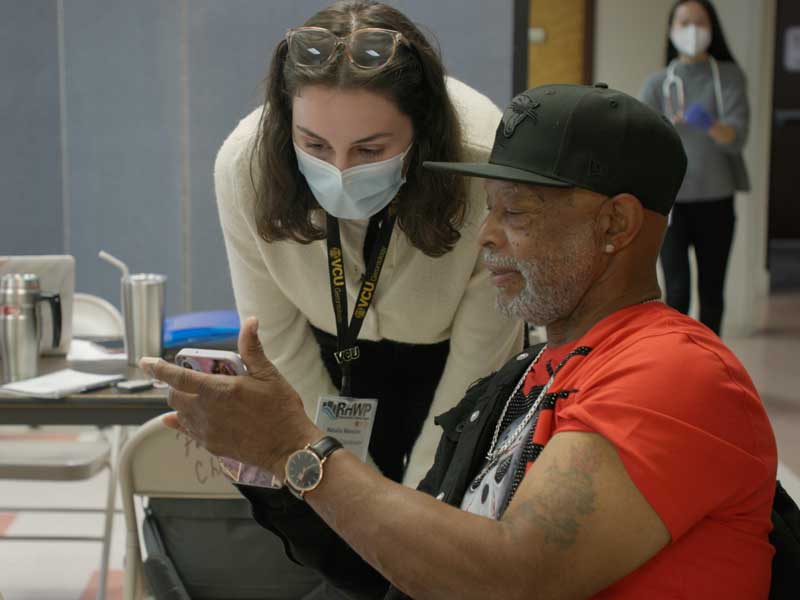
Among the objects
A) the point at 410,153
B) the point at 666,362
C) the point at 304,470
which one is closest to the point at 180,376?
the point at 304,470

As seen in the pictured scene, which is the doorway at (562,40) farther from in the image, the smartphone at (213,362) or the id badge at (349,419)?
the smartphone at (213,362)

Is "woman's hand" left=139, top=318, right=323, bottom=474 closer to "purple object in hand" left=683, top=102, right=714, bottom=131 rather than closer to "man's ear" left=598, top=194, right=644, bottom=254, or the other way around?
"man's ear" left=598, top=194, right=644, bottom=254

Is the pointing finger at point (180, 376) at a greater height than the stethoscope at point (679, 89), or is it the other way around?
the stethoscope at point (679, 89)

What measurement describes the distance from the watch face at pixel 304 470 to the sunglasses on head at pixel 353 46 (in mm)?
821

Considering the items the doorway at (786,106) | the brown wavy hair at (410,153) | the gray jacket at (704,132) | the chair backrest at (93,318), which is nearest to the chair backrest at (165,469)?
the brown wavy hair at (410,153)

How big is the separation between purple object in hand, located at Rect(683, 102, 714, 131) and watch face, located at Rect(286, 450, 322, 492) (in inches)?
168

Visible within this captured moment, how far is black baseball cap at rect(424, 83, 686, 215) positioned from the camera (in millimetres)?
1351

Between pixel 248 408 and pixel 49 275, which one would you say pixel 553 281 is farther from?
pixel 49 275

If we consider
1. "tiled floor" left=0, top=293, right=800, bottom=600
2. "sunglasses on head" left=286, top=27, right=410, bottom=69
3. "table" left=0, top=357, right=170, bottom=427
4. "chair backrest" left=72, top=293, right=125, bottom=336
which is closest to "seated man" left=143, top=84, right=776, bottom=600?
"sunglasses on head" left=286, top=27, right=410, bottom=69

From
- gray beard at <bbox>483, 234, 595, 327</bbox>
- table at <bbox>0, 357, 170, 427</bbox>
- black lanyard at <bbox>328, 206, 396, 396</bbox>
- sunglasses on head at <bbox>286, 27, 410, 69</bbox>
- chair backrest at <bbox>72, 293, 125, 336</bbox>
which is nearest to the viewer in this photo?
gray beard at <bbox>483, 234, 595, 327</bbox>

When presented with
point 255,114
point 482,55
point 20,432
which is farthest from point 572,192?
point 20,432

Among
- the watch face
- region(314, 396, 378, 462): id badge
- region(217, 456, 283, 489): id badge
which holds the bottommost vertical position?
region(314, 396, 378, 462): id badge

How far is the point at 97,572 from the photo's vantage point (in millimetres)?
3559

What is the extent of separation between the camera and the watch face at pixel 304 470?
1275mm
